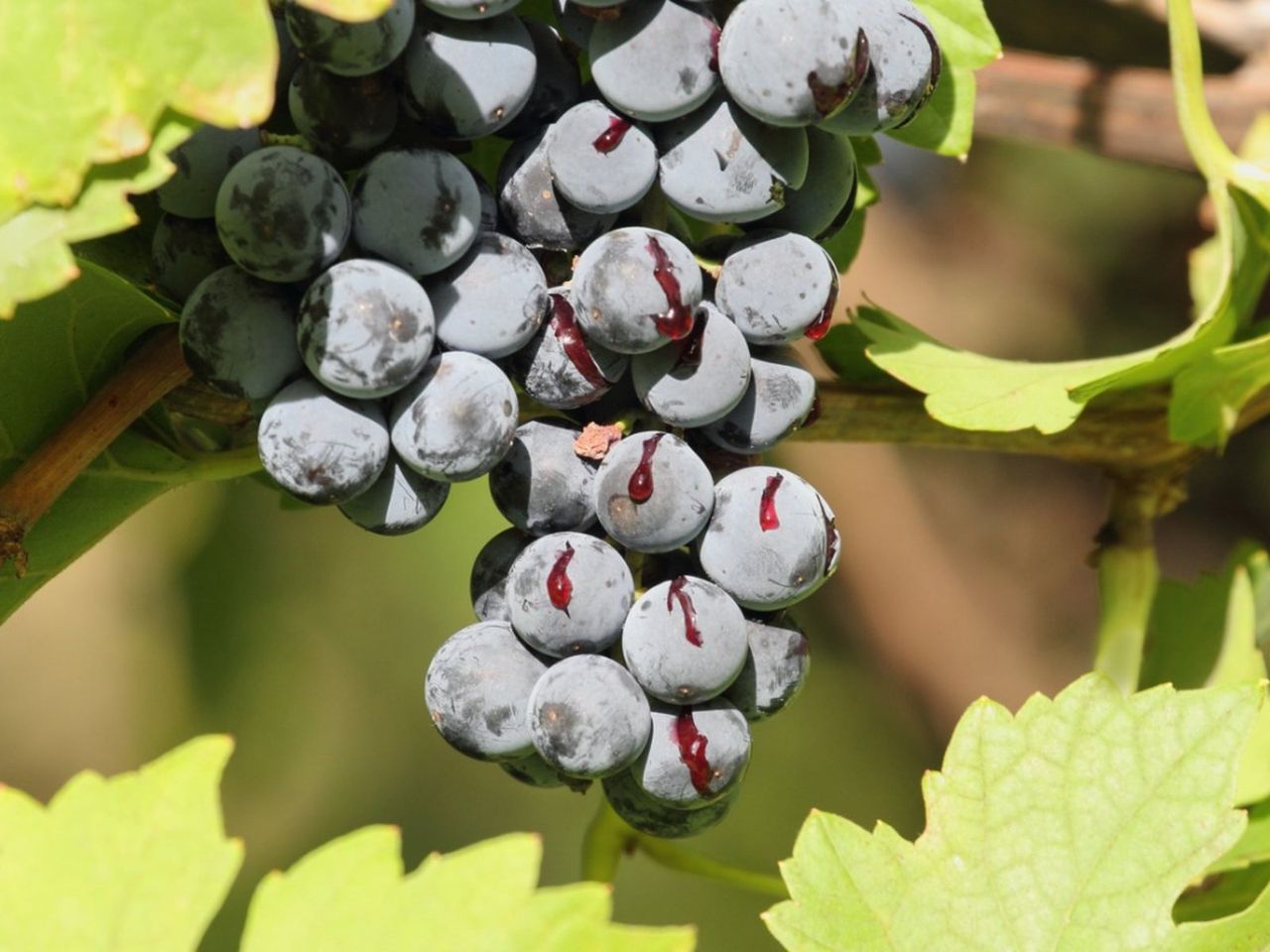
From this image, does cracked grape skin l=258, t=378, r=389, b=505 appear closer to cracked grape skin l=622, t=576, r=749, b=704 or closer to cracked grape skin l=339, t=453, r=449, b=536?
cracked grape skin l=339, t=453, r=449, b=536

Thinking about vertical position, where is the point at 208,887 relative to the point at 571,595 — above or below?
below

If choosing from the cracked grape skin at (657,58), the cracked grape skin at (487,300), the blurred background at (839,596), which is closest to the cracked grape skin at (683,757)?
the cracked grape skin at (487,300)

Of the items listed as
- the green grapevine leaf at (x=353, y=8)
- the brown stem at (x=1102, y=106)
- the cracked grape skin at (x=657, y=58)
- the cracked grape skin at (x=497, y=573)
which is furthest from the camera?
the brown stem at (x=1102, y=106)

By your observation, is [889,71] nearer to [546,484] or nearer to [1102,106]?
[546,484]

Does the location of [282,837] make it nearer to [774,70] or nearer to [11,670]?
[11,670]

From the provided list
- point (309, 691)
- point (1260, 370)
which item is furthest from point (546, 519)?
point (309, 691)

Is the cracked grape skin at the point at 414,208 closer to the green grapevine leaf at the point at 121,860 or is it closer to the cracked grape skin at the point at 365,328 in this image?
A: the cracked grape skin at the point at 365,328

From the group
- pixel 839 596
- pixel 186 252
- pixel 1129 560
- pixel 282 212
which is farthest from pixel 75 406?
pixel 839 596
